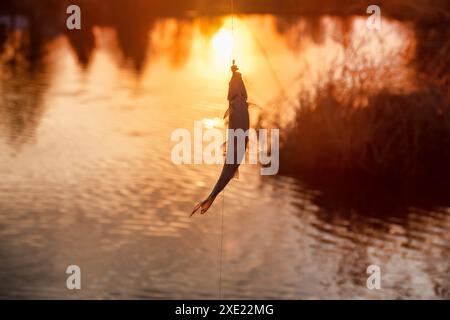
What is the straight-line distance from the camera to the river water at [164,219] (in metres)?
14.6

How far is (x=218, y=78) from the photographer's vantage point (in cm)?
3152

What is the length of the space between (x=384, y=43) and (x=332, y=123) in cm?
187

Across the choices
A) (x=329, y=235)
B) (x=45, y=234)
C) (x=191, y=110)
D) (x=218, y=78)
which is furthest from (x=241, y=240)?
(x=218, y=78)

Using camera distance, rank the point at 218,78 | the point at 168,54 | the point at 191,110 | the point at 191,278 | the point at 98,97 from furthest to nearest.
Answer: the point at 168,54, the point at 218,78, the point at 98,97, the point at 191,110, the point at 191,278

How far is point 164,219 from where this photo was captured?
17.3m

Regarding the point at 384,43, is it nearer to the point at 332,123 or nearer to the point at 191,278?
the point at 332,123

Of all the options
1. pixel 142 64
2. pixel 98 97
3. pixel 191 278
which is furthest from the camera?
pixel 142 64

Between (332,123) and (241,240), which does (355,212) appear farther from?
(241,240)

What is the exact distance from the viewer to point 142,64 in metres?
34.8

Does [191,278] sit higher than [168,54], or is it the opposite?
[168,54]

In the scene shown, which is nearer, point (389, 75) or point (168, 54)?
point (389, 75)

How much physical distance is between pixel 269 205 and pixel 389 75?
3.54 m

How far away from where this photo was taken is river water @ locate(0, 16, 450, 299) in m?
14.6

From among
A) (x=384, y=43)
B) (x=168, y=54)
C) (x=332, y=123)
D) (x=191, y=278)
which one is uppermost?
(x=168, y=54)
